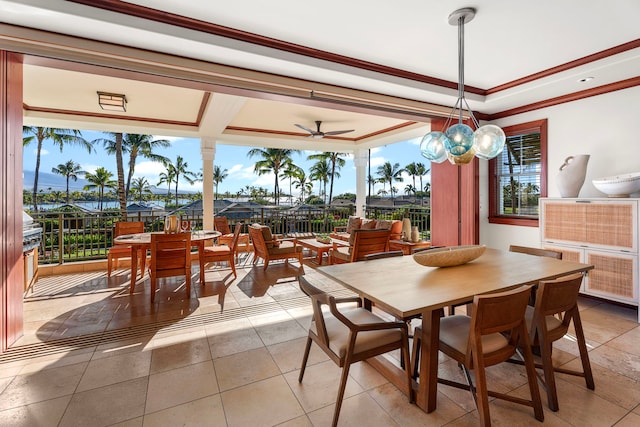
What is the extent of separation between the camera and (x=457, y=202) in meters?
4.75

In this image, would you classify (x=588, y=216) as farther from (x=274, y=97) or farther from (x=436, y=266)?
(x=274, y=97)

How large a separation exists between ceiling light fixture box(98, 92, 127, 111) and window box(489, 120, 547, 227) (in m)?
5.71

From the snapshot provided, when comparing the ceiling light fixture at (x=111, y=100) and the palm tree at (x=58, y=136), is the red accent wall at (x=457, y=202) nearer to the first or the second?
the ceiling light fixture at (x=111, y=100)

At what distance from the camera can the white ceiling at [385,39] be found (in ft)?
7.38

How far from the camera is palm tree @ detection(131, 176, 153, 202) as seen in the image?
1612 centimetres

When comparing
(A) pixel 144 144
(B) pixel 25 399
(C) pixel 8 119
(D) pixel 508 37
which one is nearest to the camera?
(B) pixel 25 399

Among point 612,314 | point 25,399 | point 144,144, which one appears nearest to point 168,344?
point 25,399

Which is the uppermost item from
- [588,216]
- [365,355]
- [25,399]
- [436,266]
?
[588,216]

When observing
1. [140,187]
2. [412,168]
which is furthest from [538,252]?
[412,168]

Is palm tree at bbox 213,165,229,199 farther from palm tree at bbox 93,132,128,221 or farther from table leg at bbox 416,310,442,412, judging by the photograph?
table leg at bbox 416,310,442,412

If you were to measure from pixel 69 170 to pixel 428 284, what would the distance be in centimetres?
1918

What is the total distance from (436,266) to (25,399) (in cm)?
293

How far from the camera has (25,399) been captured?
1.92 meters

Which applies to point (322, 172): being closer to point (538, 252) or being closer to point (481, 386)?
point (538, 252)
